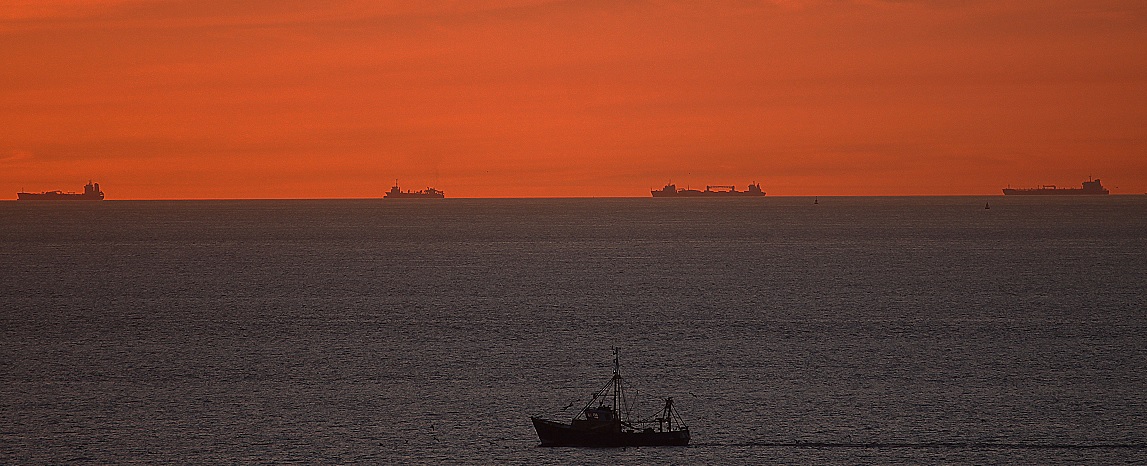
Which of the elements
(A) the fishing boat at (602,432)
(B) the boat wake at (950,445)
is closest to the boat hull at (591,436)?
(A) the fishing boat at (602,432)

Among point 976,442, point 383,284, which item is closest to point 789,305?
point 383,284

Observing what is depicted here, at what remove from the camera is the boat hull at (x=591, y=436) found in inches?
2608

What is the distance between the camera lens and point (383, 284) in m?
162

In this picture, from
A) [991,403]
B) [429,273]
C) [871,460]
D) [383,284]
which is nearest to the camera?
[871,460]

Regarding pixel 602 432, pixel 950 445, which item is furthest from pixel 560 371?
pixel 950 445

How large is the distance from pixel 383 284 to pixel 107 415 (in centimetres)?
9091

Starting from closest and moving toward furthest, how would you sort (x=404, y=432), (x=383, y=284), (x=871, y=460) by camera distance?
1. (x=871, y=460)
2. (x=404, y=432)
3. (x=383, y=284)

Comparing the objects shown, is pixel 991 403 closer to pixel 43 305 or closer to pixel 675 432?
pixel 675 432

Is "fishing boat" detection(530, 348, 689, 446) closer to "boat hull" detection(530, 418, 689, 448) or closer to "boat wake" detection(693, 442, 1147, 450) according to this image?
"boat hull" detection(530, 418, 689, 448)

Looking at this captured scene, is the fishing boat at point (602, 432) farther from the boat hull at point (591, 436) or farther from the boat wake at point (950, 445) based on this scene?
the boat wake at point (950, 445)

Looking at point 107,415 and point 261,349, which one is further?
point 261,349

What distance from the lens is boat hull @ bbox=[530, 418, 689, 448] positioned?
66.2 metres

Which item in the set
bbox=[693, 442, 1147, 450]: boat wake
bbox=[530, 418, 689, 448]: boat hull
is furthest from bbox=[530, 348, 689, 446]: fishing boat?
bbox=[693, 442, 1147, 450]: boat wake

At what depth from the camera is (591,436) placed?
6656 cm
